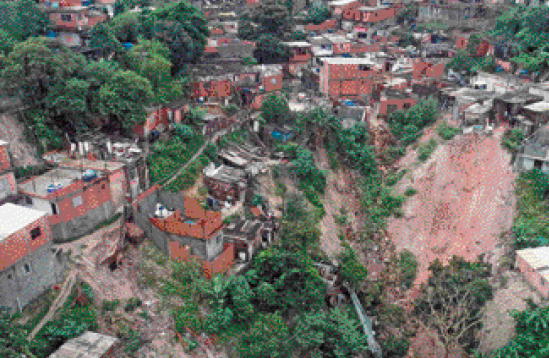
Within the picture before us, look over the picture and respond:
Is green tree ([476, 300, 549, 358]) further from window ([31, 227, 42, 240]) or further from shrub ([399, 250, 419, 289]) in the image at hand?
window ([31, 227, 42, 240])

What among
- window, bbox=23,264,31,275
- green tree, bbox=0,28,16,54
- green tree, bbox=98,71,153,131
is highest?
green tree, bbox=0,28,16,54

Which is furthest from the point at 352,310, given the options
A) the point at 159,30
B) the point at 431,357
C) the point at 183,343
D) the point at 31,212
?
the point at 159,30

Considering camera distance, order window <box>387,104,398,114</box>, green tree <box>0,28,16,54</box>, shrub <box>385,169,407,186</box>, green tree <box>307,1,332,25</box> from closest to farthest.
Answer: green tree <box>0,28,16,54</box>, shrub <box>385,169,407,186</box>, window <box>387,104,398,114</box>, green tree <box>307,1,332,25</box>

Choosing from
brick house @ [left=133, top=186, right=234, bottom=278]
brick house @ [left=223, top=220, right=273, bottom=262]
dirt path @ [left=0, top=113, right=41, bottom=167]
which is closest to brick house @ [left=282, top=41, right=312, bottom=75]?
brick house @ [left=223, top=220, right=273, bottom=262]

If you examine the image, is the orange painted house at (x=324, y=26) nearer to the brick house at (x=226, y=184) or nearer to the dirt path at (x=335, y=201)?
the dirt path at (x=335, y=201)

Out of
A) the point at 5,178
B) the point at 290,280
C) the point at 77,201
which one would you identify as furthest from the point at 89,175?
the point at 290,280

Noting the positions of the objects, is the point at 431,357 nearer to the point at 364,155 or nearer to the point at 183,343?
the point at 183,343
